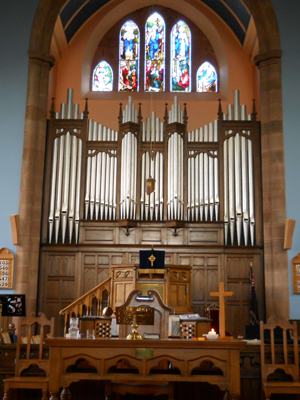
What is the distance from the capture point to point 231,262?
12.4 m

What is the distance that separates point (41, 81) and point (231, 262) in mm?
6591

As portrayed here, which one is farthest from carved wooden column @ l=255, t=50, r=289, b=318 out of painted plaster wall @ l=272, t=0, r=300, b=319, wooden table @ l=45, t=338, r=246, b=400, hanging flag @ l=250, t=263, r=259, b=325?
wooden table @ l=45, t=338, r=246, b=400

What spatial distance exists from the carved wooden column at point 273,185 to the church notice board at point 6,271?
19.2 ft

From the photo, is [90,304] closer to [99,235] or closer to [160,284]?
[160,284]

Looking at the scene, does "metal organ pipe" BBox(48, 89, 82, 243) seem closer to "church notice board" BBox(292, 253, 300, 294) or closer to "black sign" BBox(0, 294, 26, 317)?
"black sign" BBox(0, 294, 26, 317)

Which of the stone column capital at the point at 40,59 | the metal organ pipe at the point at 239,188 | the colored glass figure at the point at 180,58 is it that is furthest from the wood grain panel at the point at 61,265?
the colored glass figure at the point at 180,58

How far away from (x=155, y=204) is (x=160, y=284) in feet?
8.58

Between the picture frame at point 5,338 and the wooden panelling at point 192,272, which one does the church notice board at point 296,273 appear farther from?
the picture frame at point 5,338

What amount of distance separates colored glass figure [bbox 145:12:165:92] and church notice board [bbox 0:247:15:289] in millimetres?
6915

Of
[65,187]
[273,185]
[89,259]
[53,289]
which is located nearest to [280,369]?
[273,185]

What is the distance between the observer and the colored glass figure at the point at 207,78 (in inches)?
608

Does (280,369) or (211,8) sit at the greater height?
(211,8)

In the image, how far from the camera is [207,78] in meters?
15.5

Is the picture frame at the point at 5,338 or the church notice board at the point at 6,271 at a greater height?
the church notice board at the point at 6,271
